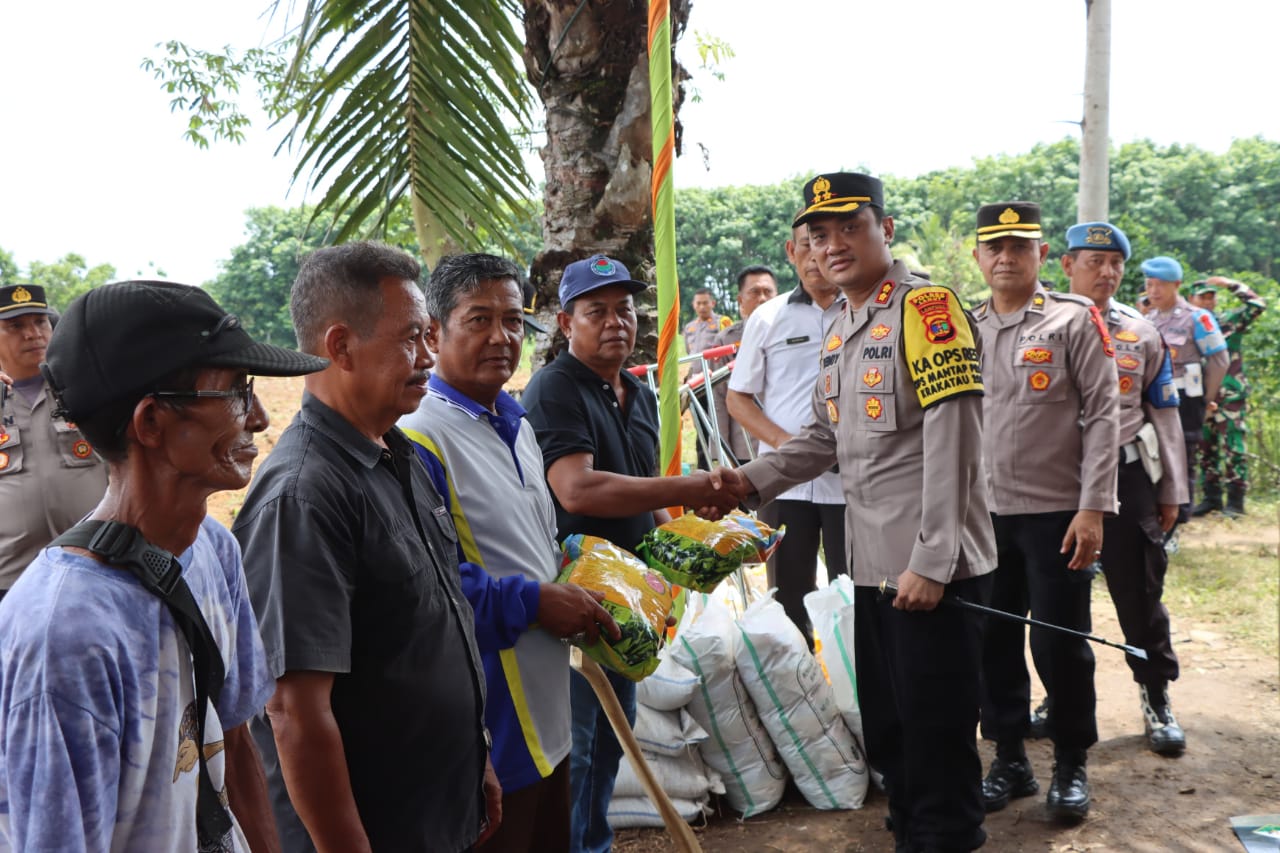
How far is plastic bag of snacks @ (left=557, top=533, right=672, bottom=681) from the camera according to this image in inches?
88.7

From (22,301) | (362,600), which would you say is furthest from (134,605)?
(22,301)

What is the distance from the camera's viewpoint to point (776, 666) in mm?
3715

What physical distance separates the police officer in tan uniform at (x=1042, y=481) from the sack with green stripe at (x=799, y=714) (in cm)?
53

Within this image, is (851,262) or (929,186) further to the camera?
(929,186)

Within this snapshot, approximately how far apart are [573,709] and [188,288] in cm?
197

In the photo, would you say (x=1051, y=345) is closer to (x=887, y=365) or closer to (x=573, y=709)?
(x=887, y=365)

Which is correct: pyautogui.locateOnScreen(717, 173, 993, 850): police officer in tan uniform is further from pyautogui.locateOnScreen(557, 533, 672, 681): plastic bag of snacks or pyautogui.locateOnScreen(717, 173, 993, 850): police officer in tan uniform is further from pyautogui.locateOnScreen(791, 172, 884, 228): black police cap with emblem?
pyautogui.locateOnScreen(557, 533, 672, 681): plastic bag of snacks

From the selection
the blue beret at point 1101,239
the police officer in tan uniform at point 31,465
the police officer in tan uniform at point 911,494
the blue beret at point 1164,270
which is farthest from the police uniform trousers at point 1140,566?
the blue beret at point 1164,270

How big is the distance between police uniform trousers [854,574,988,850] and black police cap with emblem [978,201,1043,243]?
4.90 feet

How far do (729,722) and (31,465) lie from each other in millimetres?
2908

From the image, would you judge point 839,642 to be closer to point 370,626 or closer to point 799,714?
point 799,714

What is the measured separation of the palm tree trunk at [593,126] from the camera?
12.0 ft

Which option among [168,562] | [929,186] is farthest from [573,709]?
[929,186]

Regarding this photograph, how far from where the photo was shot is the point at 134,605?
114cm
